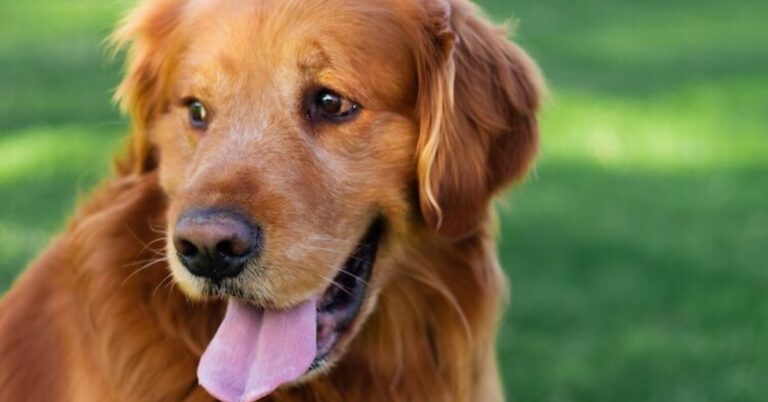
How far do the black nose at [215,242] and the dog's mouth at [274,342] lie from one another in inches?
9.9

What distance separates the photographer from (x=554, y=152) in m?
9.34

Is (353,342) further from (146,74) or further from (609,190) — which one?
(609,190)

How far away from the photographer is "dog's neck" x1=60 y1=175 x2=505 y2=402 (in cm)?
410

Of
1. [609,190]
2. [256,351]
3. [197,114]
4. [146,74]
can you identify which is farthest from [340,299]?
[609,190]

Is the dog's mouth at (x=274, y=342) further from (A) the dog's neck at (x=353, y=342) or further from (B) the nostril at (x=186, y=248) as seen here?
(B) the nostril at (x=186, y=248)

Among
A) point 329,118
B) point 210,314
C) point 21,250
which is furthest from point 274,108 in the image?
point 21,250

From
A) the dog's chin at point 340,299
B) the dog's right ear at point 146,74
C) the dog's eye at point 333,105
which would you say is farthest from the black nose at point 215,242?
the dog's right ear at point 146,74

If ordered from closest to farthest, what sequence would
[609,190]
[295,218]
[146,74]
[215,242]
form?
[215,242], [295,218], [146,74], [609,190]

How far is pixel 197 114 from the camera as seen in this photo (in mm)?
4156

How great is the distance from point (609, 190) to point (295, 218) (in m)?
5.09

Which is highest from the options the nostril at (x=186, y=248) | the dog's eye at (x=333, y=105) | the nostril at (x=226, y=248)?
the dog's eye at (x=333, y=105)

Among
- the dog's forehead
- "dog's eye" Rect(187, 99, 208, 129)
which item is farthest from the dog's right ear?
the dog's forehead

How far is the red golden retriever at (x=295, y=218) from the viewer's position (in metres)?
3.88

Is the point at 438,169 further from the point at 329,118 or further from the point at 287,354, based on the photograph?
the point at 287,354
